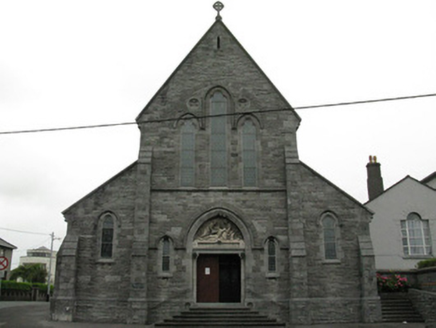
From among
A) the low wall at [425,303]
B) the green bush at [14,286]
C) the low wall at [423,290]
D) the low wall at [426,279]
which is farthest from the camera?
the green bush at [14,286]

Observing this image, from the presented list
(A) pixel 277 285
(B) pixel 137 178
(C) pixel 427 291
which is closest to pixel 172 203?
(B) pixel 137 178

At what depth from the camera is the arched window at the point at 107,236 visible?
69.3 feet

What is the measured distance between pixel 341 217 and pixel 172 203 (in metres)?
7.72

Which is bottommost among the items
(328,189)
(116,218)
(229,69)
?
(116,218)

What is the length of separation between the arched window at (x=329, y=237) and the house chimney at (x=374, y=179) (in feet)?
31.7

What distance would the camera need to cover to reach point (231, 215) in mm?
21297

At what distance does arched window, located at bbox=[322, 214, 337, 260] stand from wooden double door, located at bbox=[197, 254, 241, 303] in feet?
13.1

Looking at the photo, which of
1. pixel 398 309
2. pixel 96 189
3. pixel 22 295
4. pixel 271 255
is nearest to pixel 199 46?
pixel 96 189

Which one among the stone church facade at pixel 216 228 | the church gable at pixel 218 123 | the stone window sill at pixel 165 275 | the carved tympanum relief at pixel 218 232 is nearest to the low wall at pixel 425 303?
the stone church facade at pixel 216 228

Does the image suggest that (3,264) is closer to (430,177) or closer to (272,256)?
(272,256)

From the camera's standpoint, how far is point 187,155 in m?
22.4

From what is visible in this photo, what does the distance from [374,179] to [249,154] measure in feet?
38.5

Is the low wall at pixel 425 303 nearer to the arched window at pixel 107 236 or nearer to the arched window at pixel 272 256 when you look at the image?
the arched window at pixel 272 256

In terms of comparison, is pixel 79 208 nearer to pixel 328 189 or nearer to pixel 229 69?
pixel 229 69
